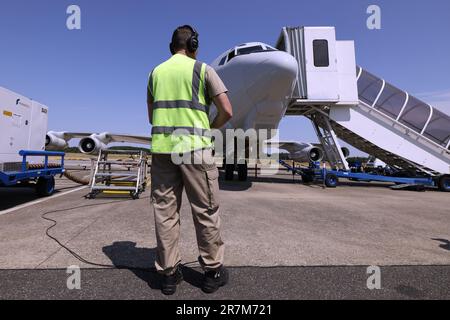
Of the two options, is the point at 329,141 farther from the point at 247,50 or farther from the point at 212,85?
the point at 212,85

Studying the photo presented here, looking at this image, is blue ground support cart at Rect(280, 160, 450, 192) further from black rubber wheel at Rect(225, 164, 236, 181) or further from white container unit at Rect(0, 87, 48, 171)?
white container unit at Rect(0, 87, 48, 171)

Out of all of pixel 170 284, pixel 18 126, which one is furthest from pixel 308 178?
pixel 170 284

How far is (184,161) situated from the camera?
2404 mm

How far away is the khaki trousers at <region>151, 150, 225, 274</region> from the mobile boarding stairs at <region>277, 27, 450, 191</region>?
1197 centimetres

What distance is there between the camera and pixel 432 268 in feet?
9.52

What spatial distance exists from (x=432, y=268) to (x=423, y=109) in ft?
48.5

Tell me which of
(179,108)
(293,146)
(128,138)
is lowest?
(179,108)

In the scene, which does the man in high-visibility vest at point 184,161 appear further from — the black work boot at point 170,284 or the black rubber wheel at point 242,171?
the black rubber wheel at point 242,171

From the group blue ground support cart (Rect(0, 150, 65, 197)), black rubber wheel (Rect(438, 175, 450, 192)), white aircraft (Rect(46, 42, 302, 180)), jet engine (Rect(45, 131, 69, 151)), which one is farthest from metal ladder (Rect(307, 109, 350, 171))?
jet engine (Rect(45, 131, 69, 151))

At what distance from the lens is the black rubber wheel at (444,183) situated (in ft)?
44.1

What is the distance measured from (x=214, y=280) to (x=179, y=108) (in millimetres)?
1656

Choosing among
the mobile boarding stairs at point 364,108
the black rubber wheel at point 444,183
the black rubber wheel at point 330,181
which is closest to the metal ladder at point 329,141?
the mobile boarding stairs at point 364,108

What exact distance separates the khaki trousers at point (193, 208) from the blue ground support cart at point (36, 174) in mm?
4916
